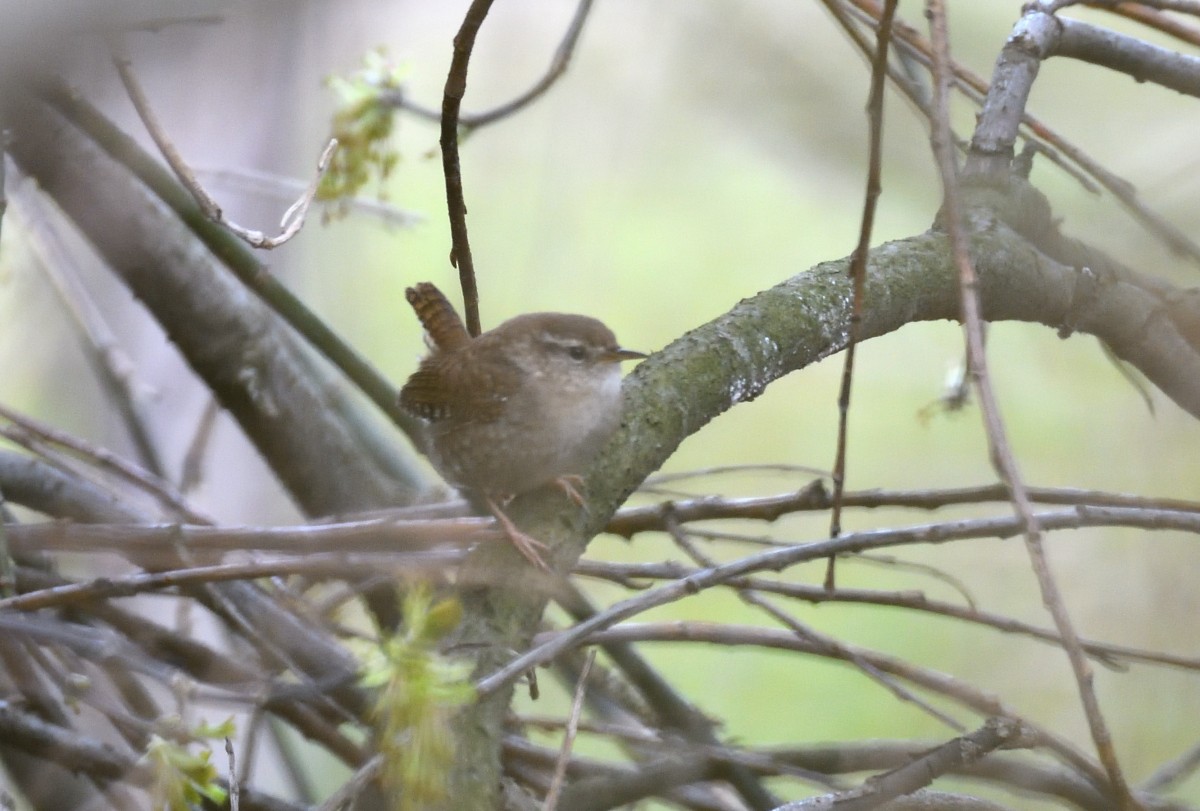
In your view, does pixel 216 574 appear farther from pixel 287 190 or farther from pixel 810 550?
pixel 287 190

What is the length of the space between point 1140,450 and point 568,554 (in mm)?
2766

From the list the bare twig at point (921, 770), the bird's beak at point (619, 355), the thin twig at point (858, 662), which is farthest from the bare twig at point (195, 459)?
the bare twig at point (921, 770)

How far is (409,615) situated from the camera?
3.34ft

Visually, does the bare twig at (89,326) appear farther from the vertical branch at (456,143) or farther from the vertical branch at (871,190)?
the vertical branch at (871,190)

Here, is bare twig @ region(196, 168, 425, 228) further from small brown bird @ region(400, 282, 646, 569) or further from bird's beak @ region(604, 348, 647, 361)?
bird's beak @ region(604, 348, 647, 361)

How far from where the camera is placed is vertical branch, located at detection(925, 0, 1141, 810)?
1.02 m

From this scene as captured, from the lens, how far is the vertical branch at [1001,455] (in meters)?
1.02

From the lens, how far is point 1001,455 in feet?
3.57

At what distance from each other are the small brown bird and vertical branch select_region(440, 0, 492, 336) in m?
0.21

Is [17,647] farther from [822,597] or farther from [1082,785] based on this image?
[1082,785]

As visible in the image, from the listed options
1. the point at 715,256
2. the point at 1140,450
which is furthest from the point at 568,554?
the point at 715,256

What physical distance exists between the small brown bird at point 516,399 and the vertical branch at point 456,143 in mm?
208

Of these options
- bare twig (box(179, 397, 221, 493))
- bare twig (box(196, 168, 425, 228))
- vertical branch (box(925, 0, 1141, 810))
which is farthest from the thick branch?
vertical branch (box(925, 0, 1141, 810))

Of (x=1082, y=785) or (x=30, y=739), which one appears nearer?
(x=30, y=739)
